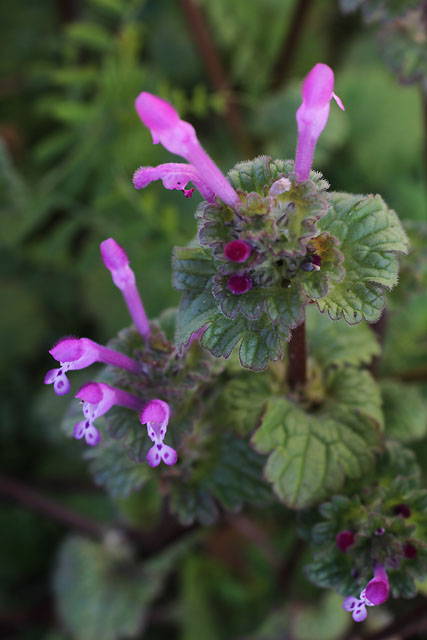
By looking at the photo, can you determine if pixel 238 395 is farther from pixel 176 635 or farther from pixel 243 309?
pixel 176 635

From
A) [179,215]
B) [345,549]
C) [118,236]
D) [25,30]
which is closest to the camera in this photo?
[345,549]

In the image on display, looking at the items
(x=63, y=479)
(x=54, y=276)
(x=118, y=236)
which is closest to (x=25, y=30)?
(x=54, y=276)

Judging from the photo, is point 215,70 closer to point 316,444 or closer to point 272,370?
point 272,370

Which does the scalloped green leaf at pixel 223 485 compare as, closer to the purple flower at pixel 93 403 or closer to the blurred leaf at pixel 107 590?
the purple flower at pixel 93 403

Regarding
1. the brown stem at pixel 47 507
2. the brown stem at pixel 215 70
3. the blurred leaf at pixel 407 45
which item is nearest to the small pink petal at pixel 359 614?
the brown stem at pixel 47 507

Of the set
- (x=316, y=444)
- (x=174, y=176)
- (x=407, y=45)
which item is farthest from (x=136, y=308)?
(x=407, y=45)

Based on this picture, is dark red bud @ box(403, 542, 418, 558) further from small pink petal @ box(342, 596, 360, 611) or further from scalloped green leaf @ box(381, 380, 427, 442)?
scalloped green leaf @ box(381, 380, 427, 442)

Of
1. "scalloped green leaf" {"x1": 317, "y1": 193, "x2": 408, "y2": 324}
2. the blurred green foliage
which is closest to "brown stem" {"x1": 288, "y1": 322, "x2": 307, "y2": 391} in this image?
"scalloped green leaf" {"x1": 317, "y1": 193, "x2": 408, "y2": 324}
